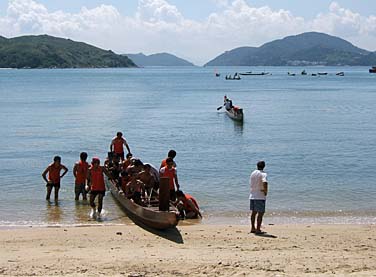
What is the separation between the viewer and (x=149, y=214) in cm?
1498

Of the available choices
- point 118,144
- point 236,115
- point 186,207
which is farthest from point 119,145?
point 236,115

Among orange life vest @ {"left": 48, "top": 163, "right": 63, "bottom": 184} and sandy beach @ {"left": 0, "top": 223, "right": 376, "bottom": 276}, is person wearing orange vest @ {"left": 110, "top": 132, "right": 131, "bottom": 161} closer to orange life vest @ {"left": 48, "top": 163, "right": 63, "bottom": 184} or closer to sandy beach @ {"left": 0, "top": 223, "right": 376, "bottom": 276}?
orange life vest @ {"left": 48, "top": 163, "right": 63, "bottom": 184}

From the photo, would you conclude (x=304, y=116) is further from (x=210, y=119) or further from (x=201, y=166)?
(x=201, y=166)

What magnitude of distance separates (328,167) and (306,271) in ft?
55.9

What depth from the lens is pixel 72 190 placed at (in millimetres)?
21516

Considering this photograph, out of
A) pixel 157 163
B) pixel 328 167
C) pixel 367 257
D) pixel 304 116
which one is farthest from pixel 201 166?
pixel 304 116

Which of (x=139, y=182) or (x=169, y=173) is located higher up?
(x=169, y=173)

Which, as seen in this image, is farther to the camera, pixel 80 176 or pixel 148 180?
pixel 80 176

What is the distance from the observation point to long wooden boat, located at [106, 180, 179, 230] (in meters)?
14.1

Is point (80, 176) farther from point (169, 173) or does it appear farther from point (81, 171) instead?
point (169, 173)

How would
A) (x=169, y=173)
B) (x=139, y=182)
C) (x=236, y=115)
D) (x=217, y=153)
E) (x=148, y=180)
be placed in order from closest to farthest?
1. (x=169, y=173)
2. (x=139, y=182)
3. (x=148, y=180)
4. (x=217, y=153)
5. (x=236, y=115)

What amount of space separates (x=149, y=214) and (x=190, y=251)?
8.73 feet

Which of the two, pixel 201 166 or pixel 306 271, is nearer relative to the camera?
pixel 306 271

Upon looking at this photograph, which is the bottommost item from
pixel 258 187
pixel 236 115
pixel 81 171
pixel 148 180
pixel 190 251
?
pixel 236 115
